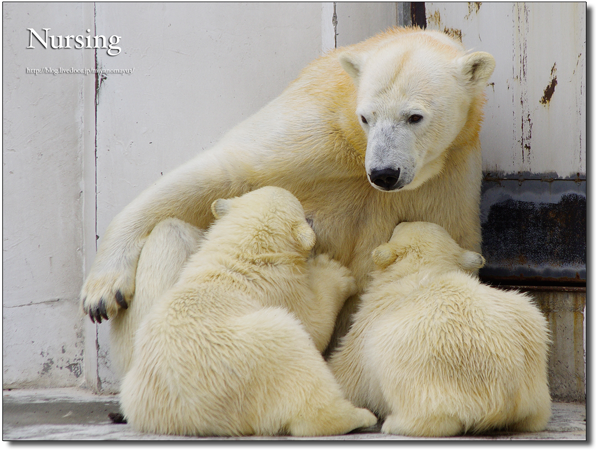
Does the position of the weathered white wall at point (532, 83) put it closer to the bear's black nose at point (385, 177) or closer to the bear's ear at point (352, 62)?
the bear's ear at point (352, 62)

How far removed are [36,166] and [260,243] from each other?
191cm

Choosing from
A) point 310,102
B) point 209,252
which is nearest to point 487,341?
point 209,252

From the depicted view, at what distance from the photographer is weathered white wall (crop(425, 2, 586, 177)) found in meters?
3.92

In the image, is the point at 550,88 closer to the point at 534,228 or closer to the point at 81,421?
the point at 534,228

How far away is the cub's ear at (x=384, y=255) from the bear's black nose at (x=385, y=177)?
15.4 inches

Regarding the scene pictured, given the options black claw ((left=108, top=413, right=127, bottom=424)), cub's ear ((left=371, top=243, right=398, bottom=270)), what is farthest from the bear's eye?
black claw ((left=108, top=413, right=127, bottom=424))

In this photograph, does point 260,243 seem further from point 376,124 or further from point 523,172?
point 523,172

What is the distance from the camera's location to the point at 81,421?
3262mm

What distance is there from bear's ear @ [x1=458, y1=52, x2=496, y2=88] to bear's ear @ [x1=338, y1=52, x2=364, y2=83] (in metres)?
0.48

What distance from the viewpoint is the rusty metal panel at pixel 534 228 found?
3.89 meters

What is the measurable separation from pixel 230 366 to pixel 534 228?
223 cm

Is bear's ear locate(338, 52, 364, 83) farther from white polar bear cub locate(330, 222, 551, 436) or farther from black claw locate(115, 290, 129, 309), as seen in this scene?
black claw locate(115, 290, 129, 309)

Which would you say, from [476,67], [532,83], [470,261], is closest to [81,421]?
[470,261]

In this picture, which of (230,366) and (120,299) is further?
(120,299)
